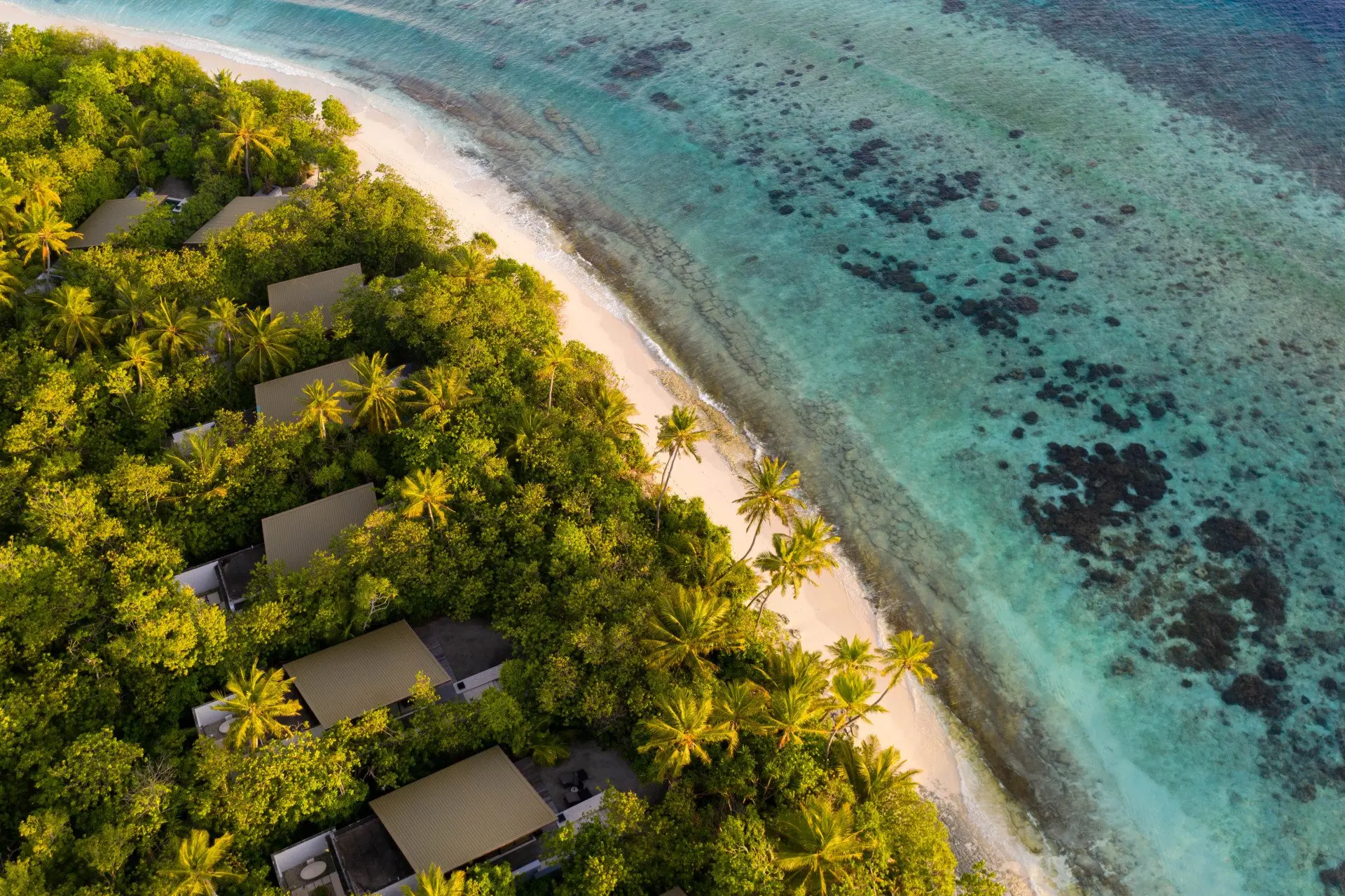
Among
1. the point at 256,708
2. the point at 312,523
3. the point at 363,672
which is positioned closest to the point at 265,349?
the point at 312,523

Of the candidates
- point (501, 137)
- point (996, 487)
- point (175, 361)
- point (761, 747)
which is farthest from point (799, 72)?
point (761, 747)

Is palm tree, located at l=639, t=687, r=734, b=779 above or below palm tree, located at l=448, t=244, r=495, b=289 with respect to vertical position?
below

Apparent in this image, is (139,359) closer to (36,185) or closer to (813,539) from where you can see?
(36,185)

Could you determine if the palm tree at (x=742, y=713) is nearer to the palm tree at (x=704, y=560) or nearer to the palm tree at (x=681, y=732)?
the palm tree at (x=681, y=732)

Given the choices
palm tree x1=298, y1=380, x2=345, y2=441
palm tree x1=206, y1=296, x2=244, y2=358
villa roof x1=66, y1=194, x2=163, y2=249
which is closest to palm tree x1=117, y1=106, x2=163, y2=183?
villa roof x1=66, y1=194, x2=163, y2=249

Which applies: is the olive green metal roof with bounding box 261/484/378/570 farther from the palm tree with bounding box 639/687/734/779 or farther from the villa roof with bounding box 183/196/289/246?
the villa roof with bounding box 183/196/289/246

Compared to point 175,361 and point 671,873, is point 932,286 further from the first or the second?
point 175,361
